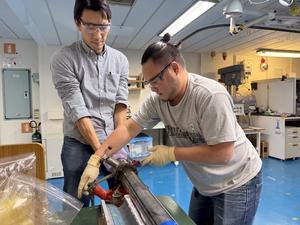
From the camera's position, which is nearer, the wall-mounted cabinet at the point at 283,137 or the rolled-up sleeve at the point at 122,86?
the rolled-up sleeve at the point at 122,86

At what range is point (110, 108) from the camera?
148 centimetres

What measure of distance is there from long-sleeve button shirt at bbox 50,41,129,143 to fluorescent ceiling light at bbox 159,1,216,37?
4.81 feet

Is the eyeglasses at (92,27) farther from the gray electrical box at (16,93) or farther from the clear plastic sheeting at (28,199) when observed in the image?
the gray electrical box at (16,93)

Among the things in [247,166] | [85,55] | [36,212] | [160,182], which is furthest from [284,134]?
[36,212]

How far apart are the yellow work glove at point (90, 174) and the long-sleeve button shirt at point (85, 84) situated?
0.63 feet

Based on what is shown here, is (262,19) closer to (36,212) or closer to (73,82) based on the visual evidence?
(73,82)

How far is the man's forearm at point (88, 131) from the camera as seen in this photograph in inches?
51.1

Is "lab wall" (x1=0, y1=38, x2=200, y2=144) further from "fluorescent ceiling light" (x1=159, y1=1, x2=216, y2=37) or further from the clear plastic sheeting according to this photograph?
the clear plastic sheeting

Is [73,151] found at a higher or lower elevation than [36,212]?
higher

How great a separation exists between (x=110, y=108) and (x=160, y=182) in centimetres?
243

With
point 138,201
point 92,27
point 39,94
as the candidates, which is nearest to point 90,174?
point 138,201

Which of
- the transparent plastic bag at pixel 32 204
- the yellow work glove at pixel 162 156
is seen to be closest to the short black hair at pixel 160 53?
the yellow work glove at pixel 162 156

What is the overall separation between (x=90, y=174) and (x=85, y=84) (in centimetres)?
50

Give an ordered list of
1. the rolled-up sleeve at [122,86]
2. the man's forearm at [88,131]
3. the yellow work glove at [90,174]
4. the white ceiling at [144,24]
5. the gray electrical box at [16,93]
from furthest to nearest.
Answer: the gray electrical box at [16,93] → the white ceiling at [144,24] → the rolled-up sleeve at [122,86] → the man's forearm at [88,131] → the yellow work glove at [90,174]
